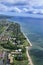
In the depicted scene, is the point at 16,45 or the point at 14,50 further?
the point at 16,45

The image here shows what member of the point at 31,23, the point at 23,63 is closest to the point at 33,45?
the point at 23,63

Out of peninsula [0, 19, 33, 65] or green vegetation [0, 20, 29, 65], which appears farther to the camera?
green vegetation [0, 20, 29, 65]

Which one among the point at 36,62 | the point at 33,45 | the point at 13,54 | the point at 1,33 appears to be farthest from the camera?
the point at 1,33

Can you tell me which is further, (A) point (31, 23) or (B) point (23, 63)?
(A) point (31, 23)

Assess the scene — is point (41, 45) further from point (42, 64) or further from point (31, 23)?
point (31, 23)

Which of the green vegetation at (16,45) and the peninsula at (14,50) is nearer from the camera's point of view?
the peninsula at (14,50)

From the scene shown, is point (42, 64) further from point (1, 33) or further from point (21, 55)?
point (1, 33)

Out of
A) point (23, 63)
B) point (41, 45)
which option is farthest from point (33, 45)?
point (23, 63)

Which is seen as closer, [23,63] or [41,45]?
[23,63]

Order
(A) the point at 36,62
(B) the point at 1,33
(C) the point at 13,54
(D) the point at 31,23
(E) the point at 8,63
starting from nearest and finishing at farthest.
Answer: (E) the point at 8,63 < (A) the point at 36,62 < (C) the point at 13,54 < (B) the point at 1,33 < (D) the point at 31,23
